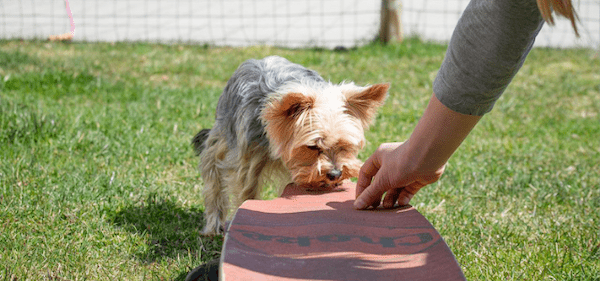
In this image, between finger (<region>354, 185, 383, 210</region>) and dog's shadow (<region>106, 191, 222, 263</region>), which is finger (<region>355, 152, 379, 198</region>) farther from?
dog's shadow (<region>106, 191, 222, 263</region>)

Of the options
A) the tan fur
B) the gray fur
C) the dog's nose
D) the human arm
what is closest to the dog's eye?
the dog's nose

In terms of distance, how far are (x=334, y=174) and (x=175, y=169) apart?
1677 mm

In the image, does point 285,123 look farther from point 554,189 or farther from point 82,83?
point 82,83

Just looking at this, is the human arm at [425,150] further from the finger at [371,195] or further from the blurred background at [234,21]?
the blurred background at [234,21]

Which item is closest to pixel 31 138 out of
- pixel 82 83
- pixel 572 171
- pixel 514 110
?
pixel 82 83

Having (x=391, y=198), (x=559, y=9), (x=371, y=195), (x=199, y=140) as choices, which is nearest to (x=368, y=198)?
(x=371, y=195)

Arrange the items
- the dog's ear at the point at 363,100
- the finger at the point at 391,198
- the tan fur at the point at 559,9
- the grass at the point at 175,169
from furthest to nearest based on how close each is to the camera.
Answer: the dog's ear at the point at 363,100, the grass at the point at 175,169, the finger at the point at 391,198, the tan fur at the point at 559,9

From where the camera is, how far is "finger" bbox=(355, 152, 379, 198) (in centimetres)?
229

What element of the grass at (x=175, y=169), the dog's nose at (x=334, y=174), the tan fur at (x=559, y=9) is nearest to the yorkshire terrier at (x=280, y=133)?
the dog's nose at (x=334, y=174)

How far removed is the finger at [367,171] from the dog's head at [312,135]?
0.53 m

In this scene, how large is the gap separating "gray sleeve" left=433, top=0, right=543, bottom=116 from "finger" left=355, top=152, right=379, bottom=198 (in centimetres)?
58

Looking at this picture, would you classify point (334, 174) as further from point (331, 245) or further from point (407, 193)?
point (331, 245)

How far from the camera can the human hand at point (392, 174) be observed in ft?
6.48

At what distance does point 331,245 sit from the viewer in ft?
7.35
